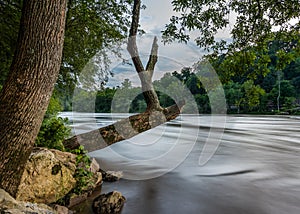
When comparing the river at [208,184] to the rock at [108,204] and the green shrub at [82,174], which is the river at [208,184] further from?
the green shrub at [82,174]

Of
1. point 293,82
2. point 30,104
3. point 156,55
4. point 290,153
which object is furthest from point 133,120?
point 293,82

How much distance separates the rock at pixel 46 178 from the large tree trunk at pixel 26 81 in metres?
0.98

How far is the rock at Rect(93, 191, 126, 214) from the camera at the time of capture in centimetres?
366

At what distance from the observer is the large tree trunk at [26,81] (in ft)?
7.98

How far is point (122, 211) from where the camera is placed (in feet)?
12.8

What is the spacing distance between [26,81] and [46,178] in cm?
187

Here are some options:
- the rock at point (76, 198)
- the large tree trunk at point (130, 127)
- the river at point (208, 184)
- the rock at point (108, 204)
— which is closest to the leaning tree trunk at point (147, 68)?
the large tree trunk at point (130, 127)

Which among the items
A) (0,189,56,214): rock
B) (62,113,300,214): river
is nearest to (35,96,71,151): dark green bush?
(62,113,300,214): river

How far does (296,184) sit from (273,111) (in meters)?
42.6

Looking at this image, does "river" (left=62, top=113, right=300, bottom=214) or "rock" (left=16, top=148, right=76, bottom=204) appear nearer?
"rock" (left=16, top=148, right=76, bottom=204)

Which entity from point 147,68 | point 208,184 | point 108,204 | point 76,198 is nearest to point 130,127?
point 147,68

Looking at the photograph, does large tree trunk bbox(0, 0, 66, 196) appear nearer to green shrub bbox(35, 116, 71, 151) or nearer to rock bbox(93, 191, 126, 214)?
rock bbox(93, 191, 126, 214)

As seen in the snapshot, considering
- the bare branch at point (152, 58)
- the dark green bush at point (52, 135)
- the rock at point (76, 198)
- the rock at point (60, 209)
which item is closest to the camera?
the rock at point (60, 209)

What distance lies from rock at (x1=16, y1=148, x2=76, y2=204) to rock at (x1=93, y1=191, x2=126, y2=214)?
574mm
